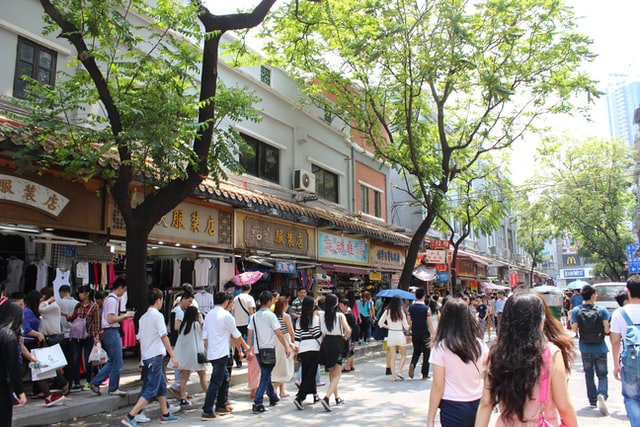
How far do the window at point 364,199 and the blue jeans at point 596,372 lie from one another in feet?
46.6

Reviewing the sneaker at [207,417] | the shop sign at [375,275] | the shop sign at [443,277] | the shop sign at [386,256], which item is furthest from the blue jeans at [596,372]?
the shop sign at [443,277]

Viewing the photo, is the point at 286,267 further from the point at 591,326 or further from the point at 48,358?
the point at 591,326

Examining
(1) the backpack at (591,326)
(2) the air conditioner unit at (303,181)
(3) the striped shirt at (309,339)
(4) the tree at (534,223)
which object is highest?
(4) the tree at (534,223)

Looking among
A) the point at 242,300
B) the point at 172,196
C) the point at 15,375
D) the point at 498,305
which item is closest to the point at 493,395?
the point at 15,375

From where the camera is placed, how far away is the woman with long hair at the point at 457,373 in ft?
12.7

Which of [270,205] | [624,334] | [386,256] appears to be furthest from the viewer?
[386,256]

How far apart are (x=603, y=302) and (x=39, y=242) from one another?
18.8 metres

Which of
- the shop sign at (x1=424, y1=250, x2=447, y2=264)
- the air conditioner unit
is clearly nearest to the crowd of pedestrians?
the air conditioner unit

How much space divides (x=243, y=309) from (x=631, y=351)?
730cm

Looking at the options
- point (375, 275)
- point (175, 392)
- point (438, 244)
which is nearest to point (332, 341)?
point (175, 392)

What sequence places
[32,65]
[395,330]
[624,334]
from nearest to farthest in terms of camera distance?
[624,334], [32,65], [395,330]

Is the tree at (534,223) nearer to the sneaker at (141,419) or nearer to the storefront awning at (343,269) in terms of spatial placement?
the storefront awning at (343,269)

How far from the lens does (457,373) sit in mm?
3902

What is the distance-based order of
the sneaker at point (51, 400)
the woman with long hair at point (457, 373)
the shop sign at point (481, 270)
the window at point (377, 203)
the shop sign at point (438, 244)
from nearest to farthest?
the woman with long hair at point (457, 373)
the sneaker at point (51, 400)
the window at point (377, 203)
the shop sign at point (438, 244)
the shop sign at point (481, 270)
